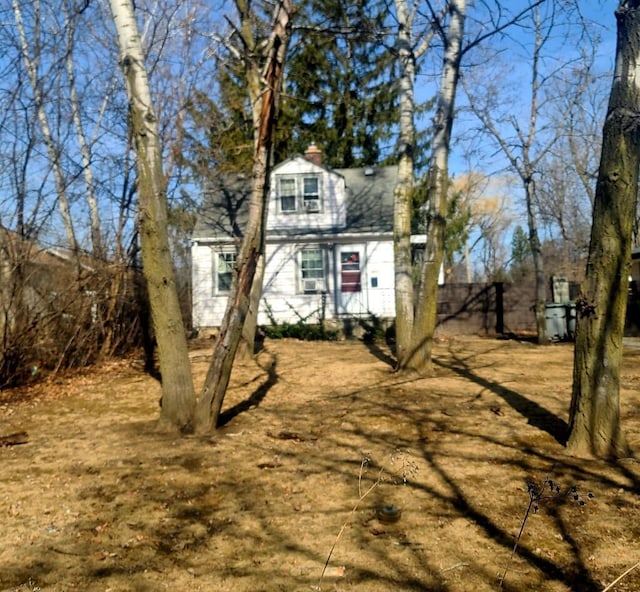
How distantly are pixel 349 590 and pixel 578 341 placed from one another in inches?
121

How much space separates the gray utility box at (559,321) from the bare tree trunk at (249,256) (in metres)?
10.5

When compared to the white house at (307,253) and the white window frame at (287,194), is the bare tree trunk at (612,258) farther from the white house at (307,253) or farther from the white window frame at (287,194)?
the white window frame at (287,194)

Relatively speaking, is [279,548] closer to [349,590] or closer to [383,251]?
[349,590]

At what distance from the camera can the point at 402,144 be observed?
30.5ft

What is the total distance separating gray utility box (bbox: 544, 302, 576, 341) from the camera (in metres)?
14.1

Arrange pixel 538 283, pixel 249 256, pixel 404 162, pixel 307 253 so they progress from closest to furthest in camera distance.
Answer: pixel 249 256, pixel 404 162, pixel 538 283, pixel 307 253

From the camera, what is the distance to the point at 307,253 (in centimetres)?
1725

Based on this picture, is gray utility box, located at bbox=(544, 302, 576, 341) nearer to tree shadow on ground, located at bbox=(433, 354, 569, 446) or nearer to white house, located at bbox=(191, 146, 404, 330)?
white house, located at bbox=(191, 146, 404, 330)

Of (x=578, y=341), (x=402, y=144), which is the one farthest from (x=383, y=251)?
(x=578, y=341)

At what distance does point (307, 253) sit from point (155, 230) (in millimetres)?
11694

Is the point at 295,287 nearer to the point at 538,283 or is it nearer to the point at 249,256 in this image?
the point at 538,283

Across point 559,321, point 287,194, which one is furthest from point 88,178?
point 559,321

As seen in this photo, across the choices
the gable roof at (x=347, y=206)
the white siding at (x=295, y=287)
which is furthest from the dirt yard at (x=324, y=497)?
the gable roof at (x=347, y=206)

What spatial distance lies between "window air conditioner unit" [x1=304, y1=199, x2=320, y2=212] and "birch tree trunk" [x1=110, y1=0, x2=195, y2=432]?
12.0 meters
